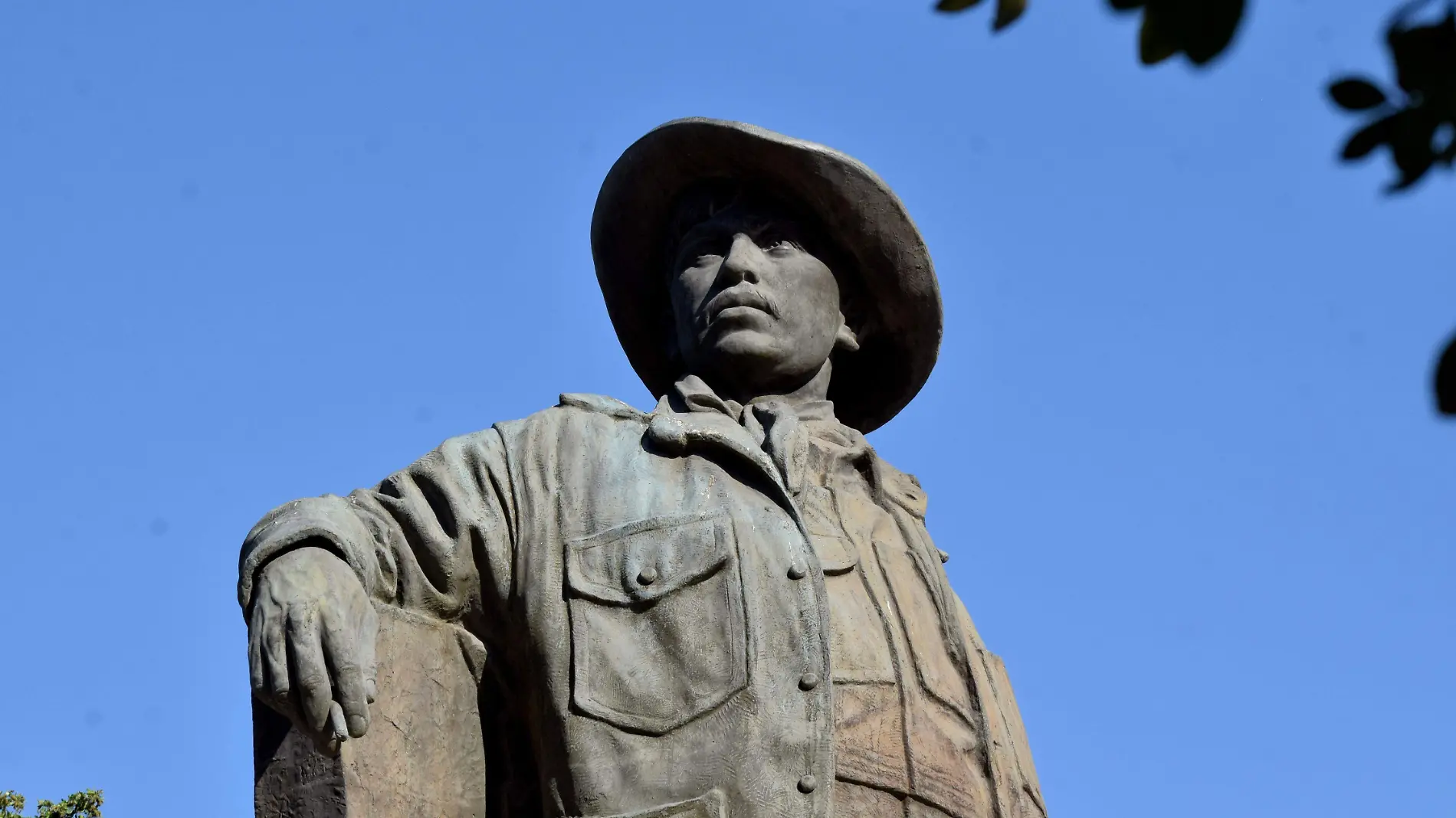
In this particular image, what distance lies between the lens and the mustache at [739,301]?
370 inches

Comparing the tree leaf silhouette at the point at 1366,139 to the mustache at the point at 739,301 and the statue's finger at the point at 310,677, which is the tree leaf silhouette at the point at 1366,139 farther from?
the mustache at the point at 739,301

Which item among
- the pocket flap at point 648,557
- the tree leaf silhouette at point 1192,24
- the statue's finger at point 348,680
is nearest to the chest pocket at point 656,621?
the pocket flap at point 648,557

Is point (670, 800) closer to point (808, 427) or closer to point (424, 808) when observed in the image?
point (424, 808)

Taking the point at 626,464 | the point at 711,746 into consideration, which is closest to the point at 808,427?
the point at 626,464

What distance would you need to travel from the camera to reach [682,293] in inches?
380

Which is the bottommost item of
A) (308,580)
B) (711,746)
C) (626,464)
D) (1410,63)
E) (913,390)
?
(1410,63)

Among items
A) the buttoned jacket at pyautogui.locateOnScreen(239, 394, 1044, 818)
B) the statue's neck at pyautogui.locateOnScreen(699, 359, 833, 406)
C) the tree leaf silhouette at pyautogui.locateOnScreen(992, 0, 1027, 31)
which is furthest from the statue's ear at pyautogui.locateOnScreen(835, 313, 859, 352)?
the tree leaf silhouette at pyautogui.locateOnScreen(992, 0, 1027, 31)

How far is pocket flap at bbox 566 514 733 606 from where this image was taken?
8078mm

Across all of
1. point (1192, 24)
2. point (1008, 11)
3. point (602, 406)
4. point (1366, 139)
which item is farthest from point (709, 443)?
point (1192, 24)

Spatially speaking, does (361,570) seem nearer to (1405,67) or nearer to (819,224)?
(819,224)

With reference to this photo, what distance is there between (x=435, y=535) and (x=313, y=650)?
95cm

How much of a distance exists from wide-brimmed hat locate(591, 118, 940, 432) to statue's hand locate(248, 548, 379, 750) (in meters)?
2.58

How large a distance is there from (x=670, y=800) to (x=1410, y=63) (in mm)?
3812

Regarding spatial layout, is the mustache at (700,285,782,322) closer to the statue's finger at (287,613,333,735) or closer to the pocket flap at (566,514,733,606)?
the pocket flap at (566,514,733,606)
